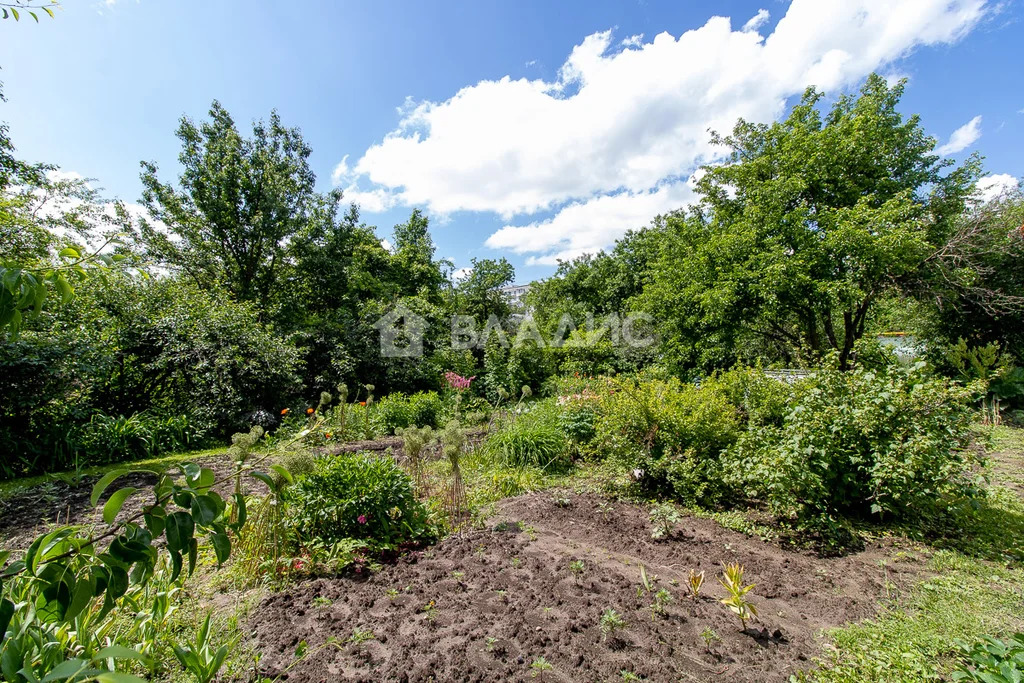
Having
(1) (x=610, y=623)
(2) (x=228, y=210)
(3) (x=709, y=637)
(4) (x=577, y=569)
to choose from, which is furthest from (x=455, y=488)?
(2) (x=228, y=210)

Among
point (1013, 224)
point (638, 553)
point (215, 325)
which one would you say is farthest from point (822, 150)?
point (215, 325)

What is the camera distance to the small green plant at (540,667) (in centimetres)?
211

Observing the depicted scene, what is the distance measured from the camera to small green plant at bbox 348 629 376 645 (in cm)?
Result: 234

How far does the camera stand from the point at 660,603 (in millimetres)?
2650

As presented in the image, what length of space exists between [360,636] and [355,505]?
1113mm

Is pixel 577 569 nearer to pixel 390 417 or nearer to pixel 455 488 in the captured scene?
pixel 455 488

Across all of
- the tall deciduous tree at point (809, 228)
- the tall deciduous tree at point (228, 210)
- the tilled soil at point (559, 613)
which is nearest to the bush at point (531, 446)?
the tilled soil at point (559, 613)

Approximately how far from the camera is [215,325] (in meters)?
8.10

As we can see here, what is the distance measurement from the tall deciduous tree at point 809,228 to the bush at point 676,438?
163 inches

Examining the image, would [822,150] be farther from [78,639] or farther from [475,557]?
[78,639]

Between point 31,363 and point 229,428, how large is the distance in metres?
2.85

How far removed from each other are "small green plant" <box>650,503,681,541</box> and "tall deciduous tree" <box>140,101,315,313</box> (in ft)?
42.4

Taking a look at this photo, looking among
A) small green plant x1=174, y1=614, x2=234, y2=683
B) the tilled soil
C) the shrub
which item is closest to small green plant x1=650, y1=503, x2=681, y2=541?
the tilled soil

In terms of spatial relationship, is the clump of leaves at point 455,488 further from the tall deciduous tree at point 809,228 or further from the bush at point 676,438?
the tall deciduous tree at point 809,228
